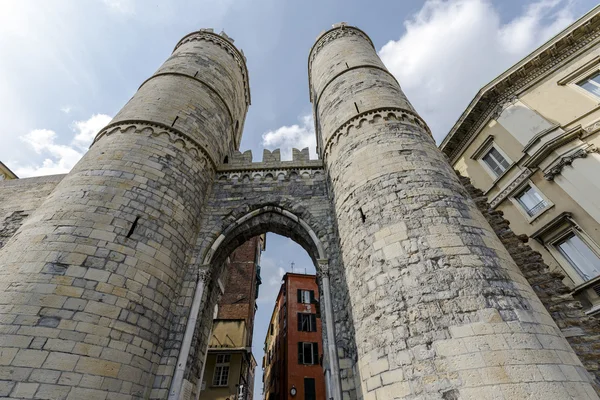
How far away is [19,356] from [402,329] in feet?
17.8

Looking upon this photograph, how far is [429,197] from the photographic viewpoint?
18.4 feet

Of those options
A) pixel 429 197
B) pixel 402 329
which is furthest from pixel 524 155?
pixel 402 329

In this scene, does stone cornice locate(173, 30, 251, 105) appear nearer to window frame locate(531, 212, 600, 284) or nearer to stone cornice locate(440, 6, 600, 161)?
stone cornice locate(440, 6, 600, 161)

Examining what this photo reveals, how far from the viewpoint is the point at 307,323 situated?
65.1ft

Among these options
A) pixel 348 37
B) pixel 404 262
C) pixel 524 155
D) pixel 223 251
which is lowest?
pixel 404 262

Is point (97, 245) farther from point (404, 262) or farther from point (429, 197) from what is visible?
point (429, 197)

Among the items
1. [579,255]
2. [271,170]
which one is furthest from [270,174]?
[579,255]

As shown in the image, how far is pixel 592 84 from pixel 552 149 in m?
2.61

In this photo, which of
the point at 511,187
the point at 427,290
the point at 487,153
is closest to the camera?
the point at 427,290

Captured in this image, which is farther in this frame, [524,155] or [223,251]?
[524,155]

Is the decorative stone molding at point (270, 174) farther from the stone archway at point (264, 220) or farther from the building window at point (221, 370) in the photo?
the building window at point (221, 370)

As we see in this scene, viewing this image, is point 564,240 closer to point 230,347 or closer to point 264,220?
point 264,220

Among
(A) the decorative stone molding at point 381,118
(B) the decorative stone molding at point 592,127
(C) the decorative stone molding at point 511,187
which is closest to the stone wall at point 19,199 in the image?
(A) the decorative stone molding at point 381,118

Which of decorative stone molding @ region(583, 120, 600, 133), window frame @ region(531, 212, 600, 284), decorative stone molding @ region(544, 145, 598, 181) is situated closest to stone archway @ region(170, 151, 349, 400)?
window frame @ region(531, 212, 600, 284)
